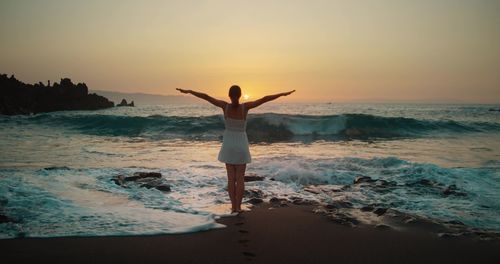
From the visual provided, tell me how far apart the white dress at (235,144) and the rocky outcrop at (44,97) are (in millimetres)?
36942

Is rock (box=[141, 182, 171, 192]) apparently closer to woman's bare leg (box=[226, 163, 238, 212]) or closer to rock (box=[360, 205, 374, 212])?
woman's bare leg (box=[226, 163, 238, 212])

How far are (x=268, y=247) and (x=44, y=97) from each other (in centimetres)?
4785

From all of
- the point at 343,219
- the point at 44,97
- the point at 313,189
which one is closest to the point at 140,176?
the point at 313,189

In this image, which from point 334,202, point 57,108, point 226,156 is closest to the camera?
point 226,156

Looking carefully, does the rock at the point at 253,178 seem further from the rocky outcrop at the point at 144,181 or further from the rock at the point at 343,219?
the rock at the point at 343,219

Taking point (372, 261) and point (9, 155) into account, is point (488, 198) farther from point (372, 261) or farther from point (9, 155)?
point (9, 155)

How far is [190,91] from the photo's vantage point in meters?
6.26

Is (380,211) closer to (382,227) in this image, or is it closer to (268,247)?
(382,227)

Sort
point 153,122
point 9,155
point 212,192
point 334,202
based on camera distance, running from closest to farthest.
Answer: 1. point 334,202
2. point 212,192
3. point 9,155
4. point 153,122

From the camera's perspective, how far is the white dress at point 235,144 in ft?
19.4

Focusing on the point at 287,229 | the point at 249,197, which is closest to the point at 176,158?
the point at 249,197

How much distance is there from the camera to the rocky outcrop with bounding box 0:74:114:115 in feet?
135

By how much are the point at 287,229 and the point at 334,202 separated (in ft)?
6.06

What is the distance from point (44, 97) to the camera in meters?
46.0
